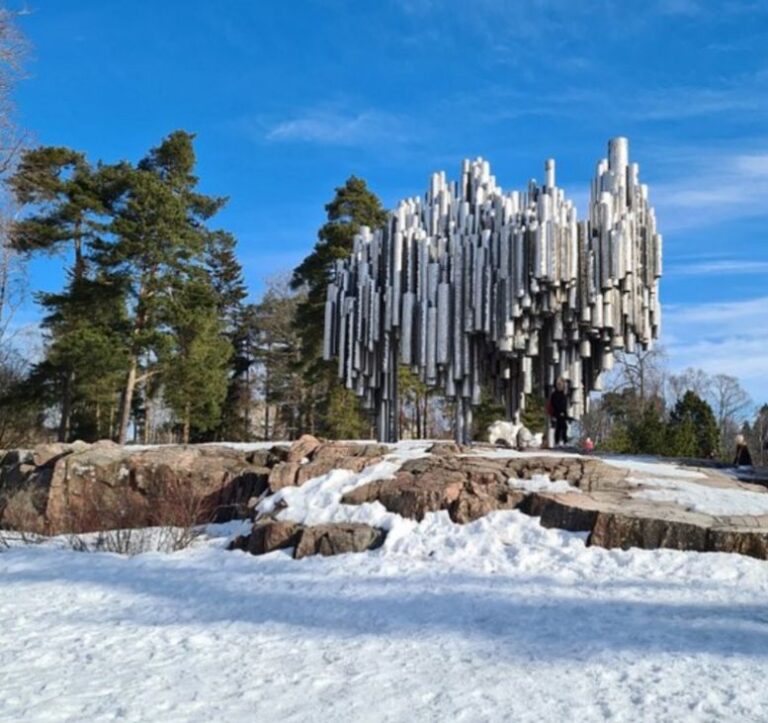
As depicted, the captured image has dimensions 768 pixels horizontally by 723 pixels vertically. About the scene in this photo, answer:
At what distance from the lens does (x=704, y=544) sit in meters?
8.17

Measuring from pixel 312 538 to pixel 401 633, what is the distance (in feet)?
10.7

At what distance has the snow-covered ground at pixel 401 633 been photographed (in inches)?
180

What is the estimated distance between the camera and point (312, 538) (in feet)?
30.0

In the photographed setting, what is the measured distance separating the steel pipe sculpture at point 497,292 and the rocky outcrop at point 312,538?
807 centimetres

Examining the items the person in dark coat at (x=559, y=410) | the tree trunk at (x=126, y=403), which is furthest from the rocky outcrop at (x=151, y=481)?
the tree trunk at (x=126, y=403)

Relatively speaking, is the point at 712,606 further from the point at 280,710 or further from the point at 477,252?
the point at 477,252

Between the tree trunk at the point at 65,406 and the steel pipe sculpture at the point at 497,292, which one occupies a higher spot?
the steel pipe sculpture at the point at 497,292

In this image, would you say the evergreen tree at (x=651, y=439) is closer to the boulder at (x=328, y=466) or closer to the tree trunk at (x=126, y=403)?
the boulder at (x=328, y=466)

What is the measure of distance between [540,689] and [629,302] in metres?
13.6

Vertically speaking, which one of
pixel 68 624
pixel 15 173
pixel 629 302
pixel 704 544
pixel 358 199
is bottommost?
pixel 68 624

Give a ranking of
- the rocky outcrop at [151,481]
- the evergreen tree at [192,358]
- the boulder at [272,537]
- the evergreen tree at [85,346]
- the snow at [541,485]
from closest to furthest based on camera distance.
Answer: the boulder at [272,537], the snow at [541,485], the rocky outcrop at [151,481], the evergreen tree at [85,346], the evergreen tree at [192,358]

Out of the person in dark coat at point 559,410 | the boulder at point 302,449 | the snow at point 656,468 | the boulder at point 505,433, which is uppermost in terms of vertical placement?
the person in dark coat at point 559,410

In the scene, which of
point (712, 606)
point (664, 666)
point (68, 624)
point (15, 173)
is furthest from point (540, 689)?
point (15, 173)

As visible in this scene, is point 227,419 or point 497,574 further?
point 227,419
